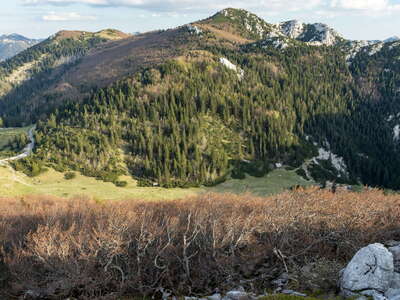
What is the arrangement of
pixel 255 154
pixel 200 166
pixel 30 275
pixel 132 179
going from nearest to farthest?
pixel 30 275 < pixel 132 179 < pixel 200 166 < pixel 255 154

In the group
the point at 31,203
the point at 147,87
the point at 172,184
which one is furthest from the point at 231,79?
the point at 31,203

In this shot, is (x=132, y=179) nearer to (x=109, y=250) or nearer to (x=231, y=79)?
(x=109, y=250)

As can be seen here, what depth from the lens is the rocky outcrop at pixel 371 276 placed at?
843 inches

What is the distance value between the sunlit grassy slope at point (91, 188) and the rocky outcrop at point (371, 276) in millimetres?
67083

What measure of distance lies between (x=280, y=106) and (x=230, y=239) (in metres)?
166

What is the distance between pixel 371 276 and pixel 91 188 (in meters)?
89.5

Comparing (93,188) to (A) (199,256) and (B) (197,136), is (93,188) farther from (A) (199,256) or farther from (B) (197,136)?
(A) (199,256)

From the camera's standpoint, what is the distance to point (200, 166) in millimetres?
124625

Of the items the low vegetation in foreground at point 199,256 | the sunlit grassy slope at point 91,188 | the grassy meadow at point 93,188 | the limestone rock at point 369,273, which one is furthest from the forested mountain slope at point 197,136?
the limestone rock at point 369,273

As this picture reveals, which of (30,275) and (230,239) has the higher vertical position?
(230,239)

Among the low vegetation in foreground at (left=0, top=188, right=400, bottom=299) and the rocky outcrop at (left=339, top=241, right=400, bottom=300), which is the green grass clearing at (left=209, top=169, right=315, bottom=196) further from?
the rocky outcrop at (left=339, top=241, right=400, bottom=300)

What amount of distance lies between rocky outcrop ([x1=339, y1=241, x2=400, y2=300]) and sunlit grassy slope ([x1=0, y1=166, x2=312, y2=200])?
67083 millimetres

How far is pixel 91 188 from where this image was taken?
96.6 meters

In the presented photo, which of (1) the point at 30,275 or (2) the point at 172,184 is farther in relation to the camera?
(2) the point at 172,184
